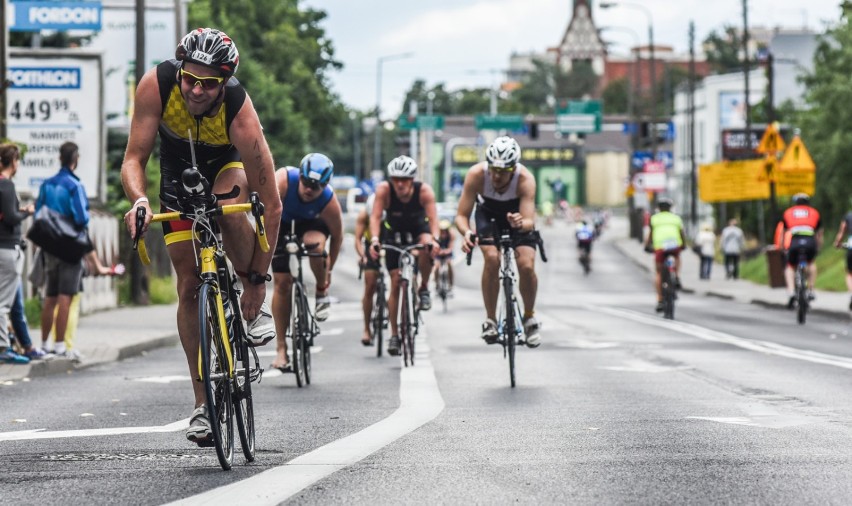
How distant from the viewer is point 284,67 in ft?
263

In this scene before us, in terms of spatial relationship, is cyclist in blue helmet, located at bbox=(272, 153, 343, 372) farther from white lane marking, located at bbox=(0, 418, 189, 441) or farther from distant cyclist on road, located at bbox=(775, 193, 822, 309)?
distant cyclist on road, located at bbox=(775, 193, 822, 309)

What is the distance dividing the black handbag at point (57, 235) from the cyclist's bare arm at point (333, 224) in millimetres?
2792

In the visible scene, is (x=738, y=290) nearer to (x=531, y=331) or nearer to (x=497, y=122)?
(x=531, y=331)

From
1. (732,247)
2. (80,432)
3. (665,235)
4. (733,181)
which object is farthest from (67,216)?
Answer: (733,181)

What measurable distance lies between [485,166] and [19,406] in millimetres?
4196

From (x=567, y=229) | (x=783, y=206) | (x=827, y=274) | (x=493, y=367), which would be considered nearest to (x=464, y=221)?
(x=493, y=367)

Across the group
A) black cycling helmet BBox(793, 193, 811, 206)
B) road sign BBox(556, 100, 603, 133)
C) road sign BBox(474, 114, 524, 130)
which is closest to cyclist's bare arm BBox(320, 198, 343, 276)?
black cycling helmet BBox(793, 193, 811, 206)

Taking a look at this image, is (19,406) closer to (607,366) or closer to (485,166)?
(485,166)

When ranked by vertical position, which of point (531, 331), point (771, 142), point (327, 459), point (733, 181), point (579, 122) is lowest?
point (327, 459)

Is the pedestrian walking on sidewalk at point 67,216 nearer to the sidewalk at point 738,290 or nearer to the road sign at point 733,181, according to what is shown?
the sidewalk at point 738,290

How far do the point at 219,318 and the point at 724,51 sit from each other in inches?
6354

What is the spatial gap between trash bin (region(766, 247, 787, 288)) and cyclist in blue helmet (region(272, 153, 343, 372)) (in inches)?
1013

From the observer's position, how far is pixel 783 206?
187 feet

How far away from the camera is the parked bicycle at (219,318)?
692 centimetres
